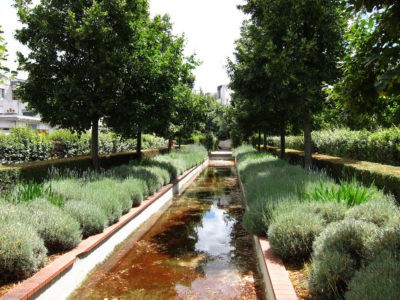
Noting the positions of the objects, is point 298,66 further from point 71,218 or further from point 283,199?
point 71,218

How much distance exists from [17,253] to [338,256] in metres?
3.97

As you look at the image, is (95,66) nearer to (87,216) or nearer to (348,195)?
(87,216)

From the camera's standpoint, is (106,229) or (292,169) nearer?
(106,229)

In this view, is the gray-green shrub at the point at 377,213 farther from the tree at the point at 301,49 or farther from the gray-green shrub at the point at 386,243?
the tree at the point at 301,49

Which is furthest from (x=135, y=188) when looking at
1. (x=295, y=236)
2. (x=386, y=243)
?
(x=386, y=243)

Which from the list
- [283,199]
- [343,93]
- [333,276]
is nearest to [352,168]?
[283,199]

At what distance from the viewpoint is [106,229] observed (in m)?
7.09

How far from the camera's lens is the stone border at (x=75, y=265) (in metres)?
4.23

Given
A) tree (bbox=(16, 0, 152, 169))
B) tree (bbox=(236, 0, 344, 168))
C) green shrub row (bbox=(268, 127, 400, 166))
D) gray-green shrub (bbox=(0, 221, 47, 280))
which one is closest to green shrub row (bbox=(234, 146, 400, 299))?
gray-green shrub (bbox=(0, 221, 47, 280))

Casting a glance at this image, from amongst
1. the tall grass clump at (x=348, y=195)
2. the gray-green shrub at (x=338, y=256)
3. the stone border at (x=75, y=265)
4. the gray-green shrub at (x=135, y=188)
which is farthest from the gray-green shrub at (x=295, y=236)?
the gray-green shrub at (x=135, y=188)

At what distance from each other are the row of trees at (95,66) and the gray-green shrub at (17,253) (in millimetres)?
6591

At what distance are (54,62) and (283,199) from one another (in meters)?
8.80

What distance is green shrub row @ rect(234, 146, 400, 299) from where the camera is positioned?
12.3 ft

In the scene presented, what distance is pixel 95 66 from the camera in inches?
425
